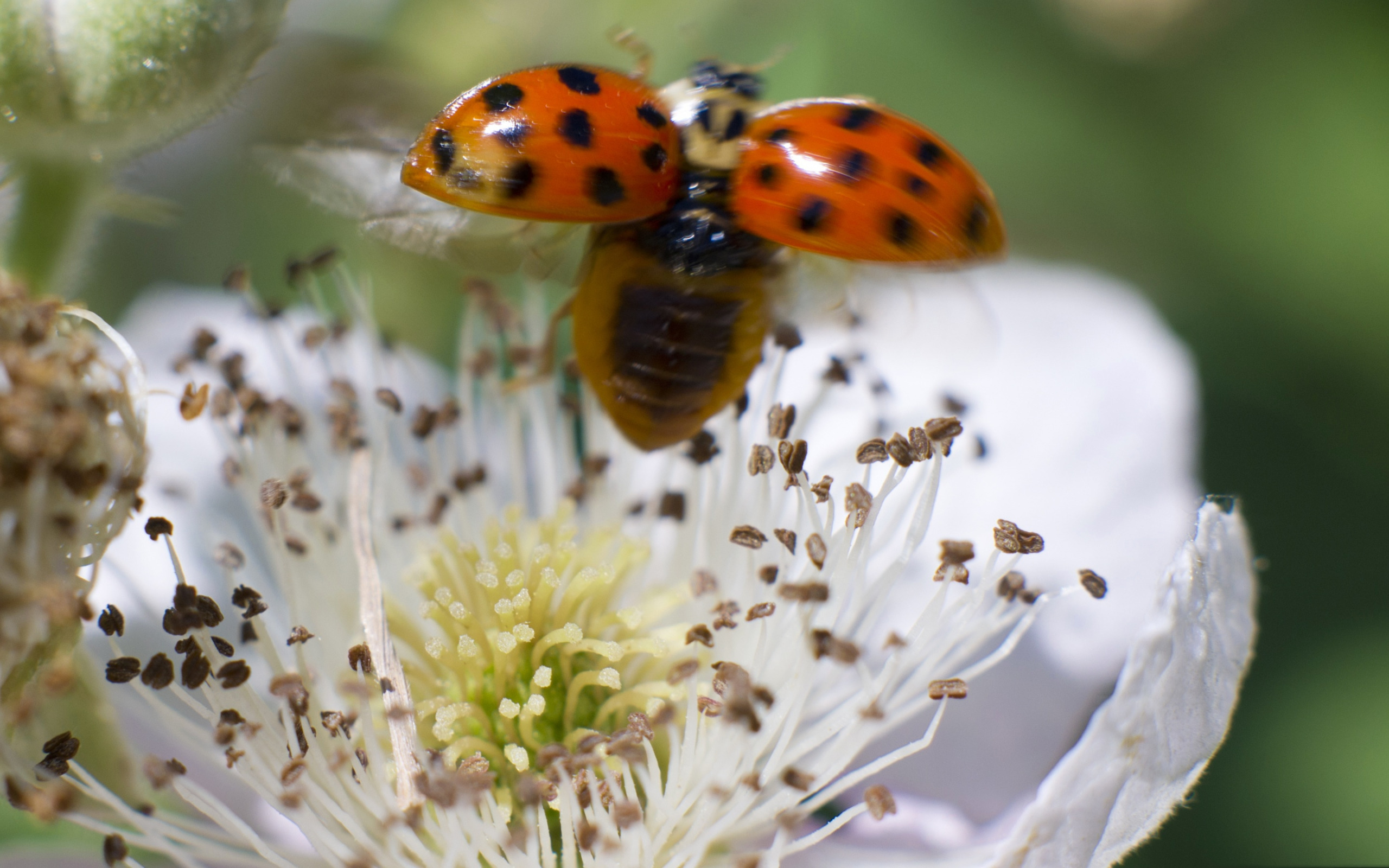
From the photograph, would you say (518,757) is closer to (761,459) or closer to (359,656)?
(359,656)

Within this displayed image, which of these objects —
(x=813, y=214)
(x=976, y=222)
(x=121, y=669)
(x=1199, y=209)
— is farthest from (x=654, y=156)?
(x=1199, y=209)

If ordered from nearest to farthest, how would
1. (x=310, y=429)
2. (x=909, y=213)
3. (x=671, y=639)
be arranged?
(x=909, y=213), (x=671, y=639), (x=310, y=429)

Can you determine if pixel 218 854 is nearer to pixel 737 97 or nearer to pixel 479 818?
pixel 479 818

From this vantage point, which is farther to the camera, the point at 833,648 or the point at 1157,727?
the point at 833,648

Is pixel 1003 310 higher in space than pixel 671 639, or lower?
higher

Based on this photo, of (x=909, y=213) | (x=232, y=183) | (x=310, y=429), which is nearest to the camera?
(x=909, y=213)

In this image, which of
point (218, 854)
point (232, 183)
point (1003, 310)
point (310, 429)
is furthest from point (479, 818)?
point (232, 183)

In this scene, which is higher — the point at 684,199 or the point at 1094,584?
the point at 684,199
